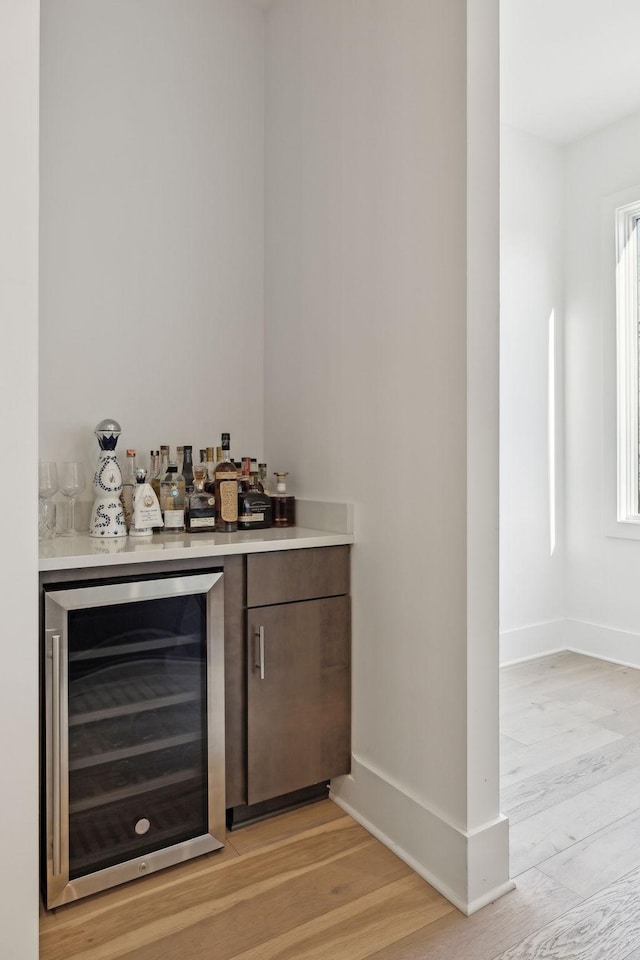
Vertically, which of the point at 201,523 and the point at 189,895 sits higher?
the point at 201,523

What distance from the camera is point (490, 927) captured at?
1.48m

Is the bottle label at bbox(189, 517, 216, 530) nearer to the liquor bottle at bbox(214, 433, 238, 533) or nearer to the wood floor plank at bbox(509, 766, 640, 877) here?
the liquor bottle at bbox(214, 433, 238, 533)

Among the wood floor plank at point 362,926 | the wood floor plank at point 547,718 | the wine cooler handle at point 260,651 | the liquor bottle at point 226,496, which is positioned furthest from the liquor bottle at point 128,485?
the wood floor plank at point 547,718

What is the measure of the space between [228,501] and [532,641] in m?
2.20

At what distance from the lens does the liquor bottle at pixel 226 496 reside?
2.07m

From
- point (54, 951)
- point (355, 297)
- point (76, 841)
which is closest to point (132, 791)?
point (76, 841)

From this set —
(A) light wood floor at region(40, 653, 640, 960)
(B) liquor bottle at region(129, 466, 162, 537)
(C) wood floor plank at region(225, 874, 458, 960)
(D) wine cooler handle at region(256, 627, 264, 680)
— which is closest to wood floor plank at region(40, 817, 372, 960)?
(A) light wood floor at region(40, 653, 640, 960)

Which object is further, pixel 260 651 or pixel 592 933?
pixel 260 651

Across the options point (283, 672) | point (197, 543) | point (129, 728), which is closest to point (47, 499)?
point (197, 543)

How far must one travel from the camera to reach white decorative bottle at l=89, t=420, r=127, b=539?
6.20 feet

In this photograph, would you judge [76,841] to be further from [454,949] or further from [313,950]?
[454,949]

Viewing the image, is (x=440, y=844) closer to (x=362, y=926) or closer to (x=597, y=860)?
(x=362, y=926)

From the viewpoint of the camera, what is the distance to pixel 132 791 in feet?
5.37

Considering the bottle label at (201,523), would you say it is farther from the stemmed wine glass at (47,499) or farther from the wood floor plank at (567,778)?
the wood floor plank at (567,778)
